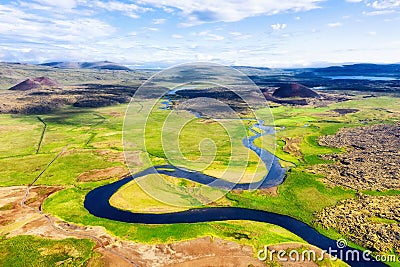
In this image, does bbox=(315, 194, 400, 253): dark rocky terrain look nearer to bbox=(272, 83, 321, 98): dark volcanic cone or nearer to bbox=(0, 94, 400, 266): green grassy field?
bbox=(0, 94, 400, 266): green grassy field

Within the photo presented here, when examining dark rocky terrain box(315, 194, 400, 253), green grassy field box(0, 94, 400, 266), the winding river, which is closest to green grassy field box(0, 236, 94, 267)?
green grassy field box(0, 94, 400, 266)

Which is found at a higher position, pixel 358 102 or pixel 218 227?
pixel 358 102

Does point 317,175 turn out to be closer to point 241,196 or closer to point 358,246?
point 241,196

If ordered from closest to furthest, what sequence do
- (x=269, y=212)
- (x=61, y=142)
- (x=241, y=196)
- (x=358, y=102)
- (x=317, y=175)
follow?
1. (x=269, y=212)
2. (x=241, y=196)
3. (x=317, y=175)
4. (x=61, y=142)
5. (x=358, y=102)

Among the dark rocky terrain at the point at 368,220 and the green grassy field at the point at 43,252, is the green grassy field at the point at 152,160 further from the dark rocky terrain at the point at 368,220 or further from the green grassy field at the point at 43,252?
the green grassy field at the point at 43,252

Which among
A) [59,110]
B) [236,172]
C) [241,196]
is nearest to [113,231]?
[241,196]

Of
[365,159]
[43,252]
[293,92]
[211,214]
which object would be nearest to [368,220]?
[211,214]
